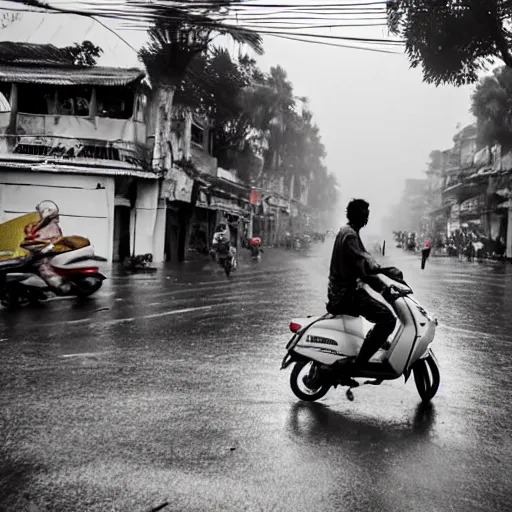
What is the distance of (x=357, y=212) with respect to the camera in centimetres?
516

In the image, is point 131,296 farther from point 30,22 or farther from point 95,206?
point 30,22

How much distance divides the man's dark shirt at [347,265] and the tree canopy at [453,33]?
15.4 metres

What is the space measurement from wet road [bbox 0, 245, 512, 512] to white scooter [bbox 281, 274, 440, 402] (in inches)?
8.6

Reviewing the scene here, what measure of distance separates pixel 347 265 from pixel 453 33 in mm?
17583

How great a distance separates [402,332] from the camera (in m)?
4.87

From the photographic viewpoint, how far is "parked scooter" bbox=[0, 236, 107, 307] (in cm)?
1084

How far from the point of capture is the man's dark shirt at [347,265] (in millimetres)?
4898

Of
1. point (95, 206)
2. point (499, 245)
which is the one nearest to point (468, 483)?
point (95, 206)

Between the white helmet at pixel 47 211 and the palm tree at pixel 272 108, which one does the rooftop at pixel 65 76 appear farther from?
the palm tree at pixel 272 108

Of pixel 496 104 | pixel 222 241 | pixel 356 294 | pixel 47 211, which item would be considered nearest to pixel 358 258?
pixel 356 294

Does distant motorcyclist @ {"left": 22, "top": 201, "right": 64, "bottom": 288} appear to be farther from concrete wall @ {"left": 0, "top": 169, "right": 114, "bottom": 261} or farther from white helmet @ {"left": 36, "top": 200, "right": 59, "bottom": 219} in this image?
concrete wall @ {"left": 0, "top": 169, "right": 114, "bottom": 261}

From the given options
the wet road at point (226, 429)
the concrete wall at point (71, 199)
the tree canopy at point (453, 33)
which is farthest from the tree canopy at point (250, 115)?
the wet road at point (226, 429)

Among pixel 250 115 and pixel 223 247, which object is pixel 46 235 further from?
pixel 250 115

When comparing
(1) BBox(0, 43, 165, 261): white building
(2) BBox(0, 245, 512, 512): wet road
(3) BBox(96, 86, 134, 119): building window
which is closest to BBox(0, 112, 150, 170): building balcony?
(1) BBox(0, 43, 165, 261): white building
